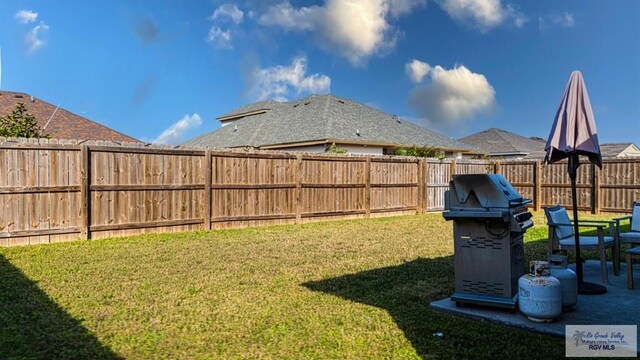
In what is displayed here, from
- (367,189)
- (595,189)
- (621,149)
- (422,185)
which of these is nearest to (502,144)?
(621,149)

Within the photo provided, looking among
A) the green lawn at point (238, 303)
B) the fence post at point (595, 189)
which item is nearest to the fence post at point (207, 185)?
the green lawn at point (238, 303)

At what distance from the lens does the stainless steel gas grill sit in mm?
4316

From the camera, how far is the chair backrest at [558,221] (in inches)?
231

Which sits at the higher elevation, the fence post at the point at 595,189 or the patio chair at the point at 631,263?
the fence post at the point at 595,189

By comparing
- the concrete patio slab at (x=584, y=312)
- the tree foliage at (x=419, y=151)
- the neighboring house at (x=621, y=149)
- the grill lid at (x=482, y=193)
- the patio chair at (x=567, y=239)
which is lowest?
the concrete patio slab at (x=584, y=312)

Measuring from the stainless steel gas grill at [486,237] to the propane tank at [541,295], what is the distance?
25 centimetres

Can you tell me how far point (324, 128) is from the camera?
66.5 ft

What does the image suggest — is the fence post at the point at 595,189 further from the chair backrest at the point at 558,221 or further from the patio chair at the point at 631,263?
the patio chair at the point at 631,263

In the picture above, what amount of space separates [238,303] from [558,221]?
4.24 m

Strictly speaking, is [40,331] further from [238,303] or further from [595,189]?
[595,189]

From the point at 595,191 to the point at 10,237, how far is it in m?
16.1

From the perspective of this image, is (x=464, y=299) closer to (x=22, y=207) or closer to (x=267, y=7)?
(x=22, y=207)

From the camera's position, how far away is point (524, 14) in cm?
1648

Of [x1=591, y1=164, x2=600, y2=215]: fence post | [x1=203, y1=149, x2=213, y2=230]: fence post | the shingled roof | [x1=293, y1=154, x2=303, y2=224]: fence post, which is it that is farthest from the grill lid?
the shingled roof
